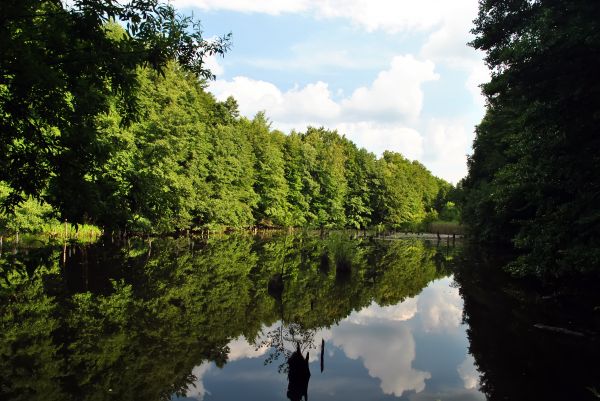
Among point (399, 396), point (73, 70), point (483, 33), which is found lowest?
point (399, 396)

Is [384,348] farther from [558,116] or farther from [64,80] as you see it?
[64,80]

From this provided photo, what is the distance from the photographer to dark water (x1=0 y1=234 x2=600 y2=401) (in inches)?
458

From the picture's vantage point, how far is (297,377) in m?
12.1

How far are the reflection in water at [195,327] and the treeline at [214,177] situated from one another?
169 cm

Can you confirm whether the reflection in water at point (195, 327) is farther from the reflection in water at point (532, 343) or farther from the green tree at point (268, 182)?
the green tree at point (268, 182)

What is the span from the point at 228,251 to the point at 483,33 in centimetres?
2862

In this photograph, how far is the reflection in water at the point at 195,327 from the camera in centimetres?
1175

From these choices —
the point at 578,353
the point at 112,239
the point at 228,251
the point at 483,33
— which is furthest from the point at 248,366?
the point at 112,239

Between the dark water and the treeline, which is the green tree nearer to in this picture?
the treeline

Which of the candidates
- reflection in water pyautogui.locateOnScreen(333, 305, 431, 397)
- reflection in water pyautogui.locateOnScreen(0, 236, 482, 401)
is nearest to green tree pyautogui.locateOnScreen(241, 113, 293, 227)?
reflection in water pyautogui.locateOnScreen(0, 236, 482, 401)

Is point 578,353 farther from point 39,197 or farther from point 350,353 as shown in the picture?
point 39,197

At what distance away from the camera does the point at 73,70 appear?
6027 millimetres

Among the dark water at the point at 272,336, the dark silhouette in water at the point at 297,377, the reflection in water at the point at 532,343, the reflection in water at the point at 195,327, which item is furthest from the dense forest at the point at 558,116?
the dark silhouette in water at the point at 297,377

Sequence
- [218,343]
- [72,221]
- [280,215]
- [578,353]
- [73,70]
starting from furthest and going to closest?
1. [280,215]
2. [218,343]
3. [578,353]
4. [72,221]
5. [73,70]
